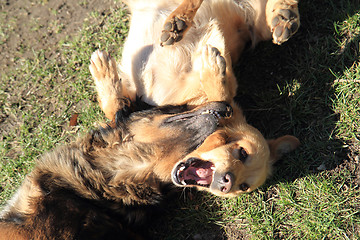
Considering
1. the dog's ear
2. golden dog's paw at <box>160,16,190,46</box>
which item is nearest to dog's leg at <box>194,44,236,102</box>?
golden dog's paw at <box>160,16,190,46</box>

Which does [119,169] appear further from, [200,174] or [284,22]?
[284,22]

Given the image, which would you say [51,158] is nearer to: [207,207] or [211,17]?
[207,207]

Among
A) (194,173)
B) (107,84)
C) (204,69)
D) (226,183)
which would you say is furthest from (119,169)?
(204,69)

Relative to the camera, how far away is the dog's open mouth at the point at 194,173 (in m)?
3.27

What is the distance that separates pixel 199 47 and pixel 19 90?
2796 millimetres

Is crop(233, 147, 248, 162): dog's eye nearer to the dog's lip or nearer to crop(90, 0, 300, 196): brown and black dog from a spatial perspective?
crop(90, 0, 300, 196): brown and black dog

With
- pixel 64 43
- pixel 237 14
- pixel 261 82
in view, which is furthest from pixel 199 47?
pixel 64 43

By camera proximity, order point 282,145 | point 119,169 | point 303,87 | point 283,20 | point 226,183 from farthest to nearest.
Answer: point 303,87
point 282,145
point 283,20
point 119,169
point 226,183

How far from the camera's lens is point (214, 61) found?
137 inches

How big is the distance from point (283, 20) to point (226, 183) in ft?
6.02

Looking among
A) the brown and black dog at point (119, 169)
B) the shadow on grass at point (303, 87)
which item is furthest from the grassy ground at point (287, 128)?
the brown and black dog at point (119, 169)

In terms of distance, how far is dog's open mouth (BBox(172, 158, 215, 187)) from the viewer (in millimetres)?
3270

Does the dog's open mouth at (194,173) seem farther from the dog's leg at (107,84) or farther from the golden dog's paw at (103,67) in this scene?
the golden dog's paw at (103,67)

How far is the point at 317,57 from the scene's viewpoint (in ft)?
13.2
